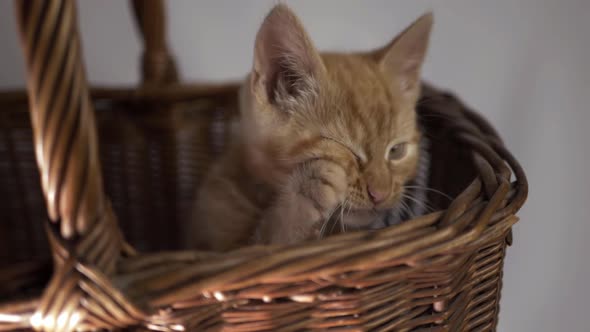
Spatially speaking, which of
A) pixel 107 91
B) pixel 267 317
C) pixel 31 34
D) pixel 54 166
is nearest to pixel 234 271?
pixel 267 317

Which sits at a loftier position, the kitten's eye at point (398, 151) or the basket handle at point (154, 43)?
the basket handle at point (154, 43)

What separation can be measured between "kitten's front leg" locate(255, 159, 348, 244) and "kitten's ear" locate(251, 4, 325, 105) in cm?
17

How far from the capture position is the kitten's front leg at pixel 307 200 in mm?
792

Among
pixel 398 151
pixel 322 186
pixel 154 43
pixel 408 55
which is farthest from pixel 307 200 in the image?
pixel 154 43

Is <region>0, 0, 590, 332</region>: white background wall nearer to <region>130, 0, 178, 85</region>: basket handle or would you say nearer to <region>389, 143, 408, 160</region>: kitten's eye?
<region>130, 0, 178, 85</region>: basket handle

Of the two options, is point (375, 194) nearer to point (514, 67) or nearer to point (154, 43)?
point (154, 43)

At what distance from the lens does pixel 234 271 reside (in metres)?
0.54

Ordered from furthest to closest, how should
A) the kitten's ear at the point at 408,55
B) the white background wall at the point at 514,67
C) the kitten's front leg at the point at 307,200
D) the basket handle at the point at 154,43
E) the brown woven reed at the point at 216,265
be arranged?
1. the white background wall at the point at 514,67
2. the basket handle at the point at 154,43
3. the kitten's ear at the point at 408,55
4. the kitten's front leg at the point at 307,200
5. the brown woven reed at the point at 216,265

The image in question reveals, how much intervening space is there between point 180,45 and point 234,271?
137 cm

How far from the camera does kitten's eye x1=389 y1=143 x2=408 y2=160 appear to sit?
3.21ft

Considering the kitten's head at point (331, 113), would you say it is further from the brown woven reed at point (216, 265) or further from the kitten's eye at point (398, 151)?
the brown woven reed at point (216, 265)

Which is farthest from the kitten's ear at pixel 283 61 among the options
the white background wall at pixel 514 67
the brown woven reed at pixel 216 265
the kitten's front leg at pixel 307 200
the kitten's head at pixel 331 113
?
the white background wall at pixel 514 67

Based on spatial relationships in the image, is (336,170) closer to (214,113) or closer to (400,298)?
(400,298)

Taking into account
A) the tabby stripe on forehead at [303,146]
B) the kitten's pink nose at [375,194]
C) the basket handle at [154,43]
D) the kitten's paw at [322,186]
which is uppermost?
the basket handle at [154,43]
